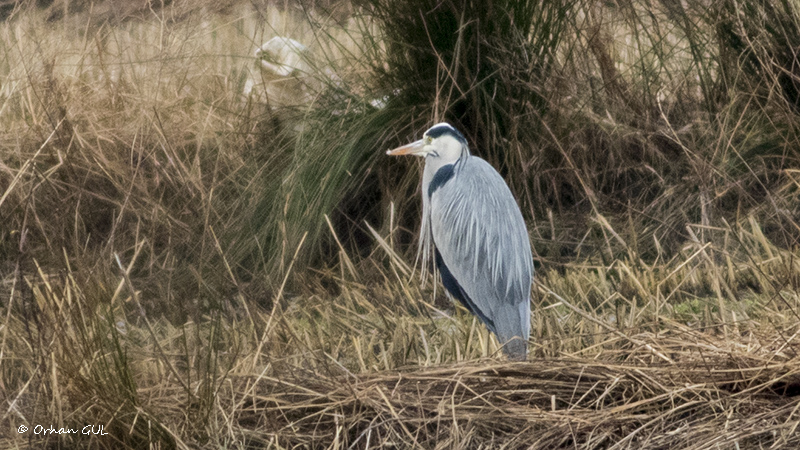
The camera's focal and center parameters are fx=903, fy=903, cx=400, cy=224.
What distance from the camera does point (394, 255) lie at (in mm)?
1923

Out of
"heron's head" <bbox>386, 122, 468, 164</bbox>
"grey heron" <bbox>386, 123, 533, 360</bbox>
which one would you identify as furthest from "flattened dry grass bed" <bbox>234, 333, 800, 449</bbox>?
"heron's head" <bbox>386, 122, 468, 164</bbox>

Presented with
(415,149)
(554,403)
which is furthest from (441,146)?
(554,403)

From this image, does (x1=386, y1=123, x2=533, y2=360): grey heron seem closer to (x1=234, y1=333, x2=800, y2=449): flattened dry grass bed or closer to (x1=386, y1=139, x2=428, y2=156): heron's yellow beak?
(x1=386, y1=139, x2=428, y2=156): heron's yellow beak

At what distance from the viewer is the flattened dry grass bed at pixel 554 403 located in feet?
4.78

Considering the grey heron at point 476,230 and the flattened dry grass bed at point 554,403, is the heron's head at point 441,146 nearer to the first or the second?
the grey heron at point 476,230

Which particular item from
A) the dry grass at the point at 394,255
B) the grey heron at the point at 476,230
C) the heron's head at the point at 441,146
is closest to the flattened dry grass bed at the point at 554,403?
the dry grass at the point at 394,255

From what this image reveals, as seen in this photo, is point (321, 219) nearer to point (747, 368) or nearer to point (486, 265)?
point (486, 265)

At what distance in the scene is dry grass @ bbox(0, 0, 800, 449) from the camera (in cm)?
151

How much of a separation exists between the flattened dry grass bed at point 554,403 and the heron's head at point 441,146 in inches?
20.1

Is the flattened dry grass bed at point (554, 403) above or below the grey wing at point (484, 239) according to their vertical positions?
below

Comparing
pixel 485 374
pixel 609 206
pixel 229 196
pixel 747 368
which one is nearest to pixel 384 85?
pixel 229 196

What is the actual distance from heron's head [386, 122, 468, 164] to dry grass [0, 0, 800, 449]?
0.15 metres

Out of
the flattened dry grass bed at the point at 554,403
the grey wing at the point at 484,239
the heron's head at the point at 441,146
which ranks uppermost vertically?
the heron's head at the point at 441,146

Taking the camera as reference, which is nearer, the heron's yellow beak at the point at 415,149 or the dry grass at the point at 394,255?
the dry grass at the point at 394,255
